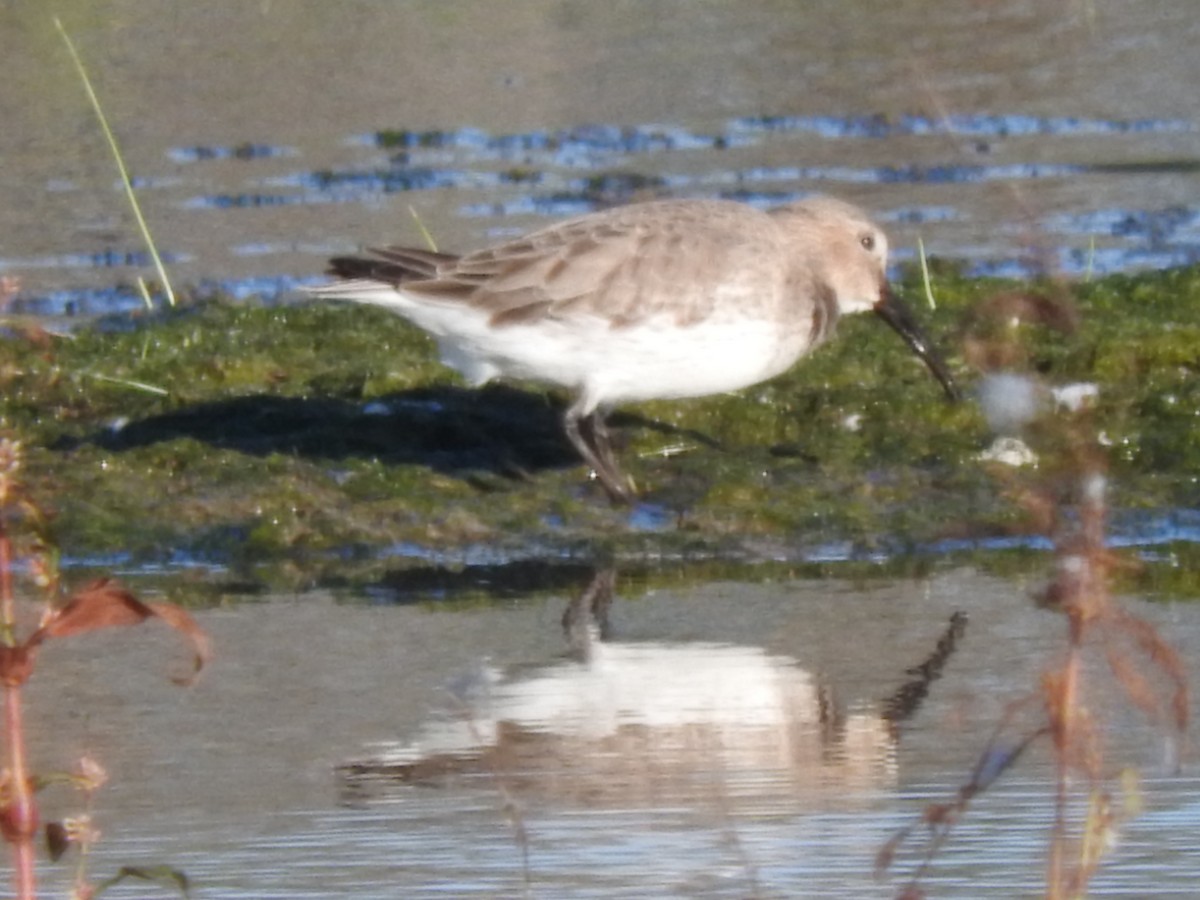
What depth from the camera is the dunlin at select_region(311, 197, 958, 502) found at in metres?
6.74

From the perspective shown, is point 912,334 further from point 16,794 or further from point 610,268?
point 16,794

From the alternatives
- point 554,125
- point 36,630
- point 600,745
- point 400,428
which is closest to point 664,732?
point 600,745

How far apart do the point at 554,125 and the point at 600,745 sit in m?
10.2

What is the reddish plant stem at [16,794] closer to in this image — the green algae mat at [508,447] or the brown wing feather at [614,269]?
the green algae mat at [508,447]

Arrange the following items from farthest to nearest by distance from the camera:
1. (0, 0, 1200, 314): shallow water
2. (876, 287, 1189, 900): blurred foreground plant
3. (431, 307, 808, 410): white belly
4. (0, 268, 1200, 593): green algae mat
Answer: (0, 0, 1200, 314): shallow water, (431, 307, 808, 410): white belly, (0, 268, 1200, 593): green algae mat, (876, 287, 1189, 900): blurred foreground plant

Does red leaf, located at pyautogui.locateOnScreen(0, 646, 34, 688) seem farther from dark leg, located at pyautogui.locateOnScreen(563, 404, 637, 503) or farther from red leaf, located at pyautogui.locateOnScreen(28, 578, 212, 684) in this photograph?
dark leg, located at pyautogui.locateOnScreen(563, 404, 637, 503)

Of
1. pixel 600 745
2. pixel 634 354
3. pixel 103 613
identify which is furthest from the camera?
pixel 634 354

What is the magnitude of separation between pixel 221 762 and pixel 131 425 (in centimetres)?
327

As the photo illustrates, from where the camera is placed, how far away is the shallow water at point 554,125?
37.2 ft

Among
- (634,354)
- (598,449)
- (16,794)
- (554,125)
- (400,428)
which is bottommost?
(16,794)

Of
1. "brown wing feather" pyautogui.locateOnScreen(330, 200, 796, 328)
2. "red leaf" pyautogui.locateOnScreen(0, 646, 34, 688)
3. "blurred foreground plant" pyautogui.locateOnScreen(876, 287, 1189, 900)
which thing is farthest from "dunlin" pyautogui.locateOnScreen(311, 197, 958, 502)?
"red leaf" pyautogui.locateOnScreen(0, 646, 34, 688)

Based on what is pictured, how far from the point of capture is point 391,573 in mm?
6355

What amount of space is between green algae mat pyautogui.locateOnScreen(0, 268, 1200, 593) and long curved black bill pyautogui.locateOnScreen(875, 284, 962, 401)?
A: 9cm

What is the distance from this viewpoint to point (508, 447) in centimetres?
742
